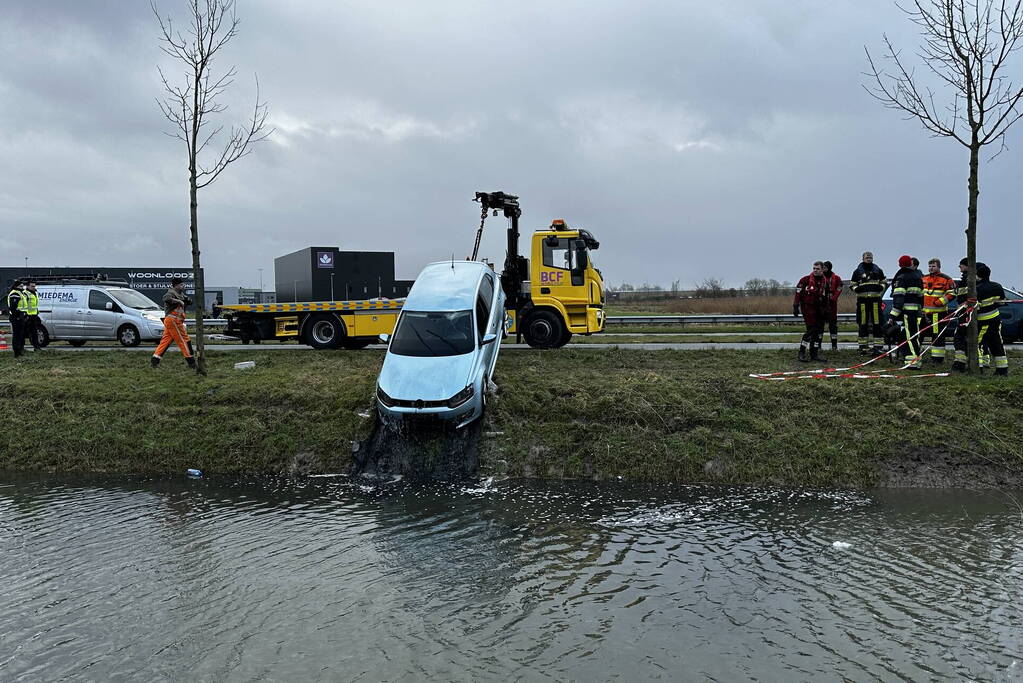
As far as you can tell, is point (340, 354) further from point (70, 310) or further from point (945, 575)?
point (945, 575)

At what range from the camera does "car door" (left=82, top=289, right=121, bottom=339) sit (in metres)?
20.9

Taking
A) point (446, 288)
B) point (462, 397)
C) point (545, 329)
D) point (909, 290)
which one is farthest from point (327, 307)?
point (909, 290)

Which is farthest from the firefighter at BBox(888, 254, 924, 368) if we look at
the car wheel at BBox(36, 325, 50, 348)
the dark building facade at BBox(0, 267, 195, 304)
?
the dark building facade at BBox(0, 267, 195, 304)

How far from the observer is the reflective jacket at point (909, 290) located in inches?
555

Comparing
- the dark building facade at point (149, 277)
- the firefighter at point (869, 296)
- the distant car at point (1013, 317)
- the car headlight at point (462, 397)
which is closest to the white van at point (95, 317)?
the car headlight at point (462, 397)

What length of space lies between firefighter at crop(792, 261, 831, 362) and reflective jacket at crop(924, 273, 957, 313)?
176 cm

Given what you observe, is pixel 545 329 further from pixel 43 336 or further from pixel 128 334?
pixel 43 336

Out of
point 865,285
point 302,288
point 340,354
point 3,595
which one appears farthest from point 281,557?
point 302,288

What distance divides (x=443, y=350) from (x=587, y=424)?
232 cm

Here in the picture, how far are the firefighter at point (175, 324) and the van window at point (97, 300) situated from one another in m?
7.41

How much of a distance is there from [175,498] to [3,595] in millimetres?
3158

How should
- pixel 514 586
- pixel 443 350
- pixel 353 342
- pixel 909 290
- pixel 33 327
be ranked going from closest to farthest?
pixel 514 586 → pixel 443 350 → pixel 909 290 → pixel 33 327 → pixel 353 342

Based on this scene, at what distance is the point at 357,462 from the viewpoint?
10375 mm

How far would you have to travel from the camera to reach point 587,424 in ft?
35.6
